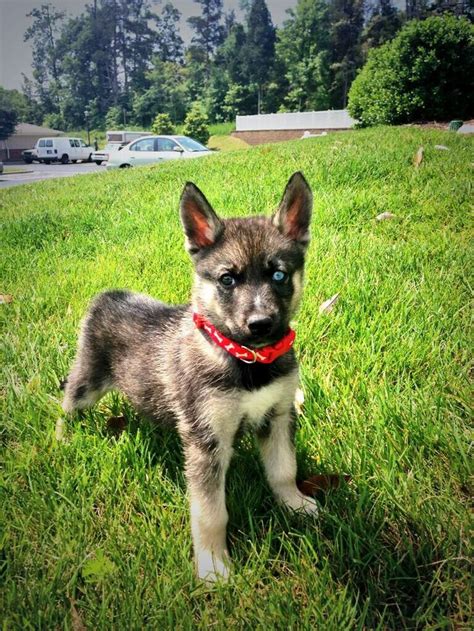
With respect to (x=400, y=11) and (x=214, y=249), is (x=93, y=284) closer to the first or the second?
(x=214, y=249)

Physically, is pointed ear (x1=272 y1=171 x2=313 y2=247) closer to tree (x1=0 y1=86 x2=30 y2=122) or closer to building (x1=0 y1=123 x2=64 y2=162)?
tree (x1=0 y1=86 x2=30 y2=122)

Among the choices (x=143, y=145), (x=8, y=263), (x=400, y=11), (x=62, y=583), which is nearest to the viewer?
(x=62, y=583)

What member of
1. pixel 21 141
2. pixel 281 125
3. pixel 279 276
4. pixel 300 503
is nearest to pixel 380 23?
pixel 281 125

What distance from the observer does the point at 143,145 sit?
15.8 meters

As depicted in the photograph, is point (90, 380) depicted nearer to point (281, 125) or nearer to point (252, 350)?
point (252, 350)

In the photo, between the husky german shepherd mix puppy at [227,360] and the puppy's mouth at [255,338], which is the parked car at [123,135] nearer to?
the husky german shepherd mix puppy at [227,360]

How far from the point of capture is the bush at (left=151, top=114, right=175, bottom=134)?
1170 inches

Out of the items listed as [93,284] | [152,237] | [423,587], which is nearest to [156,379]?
[423,587]

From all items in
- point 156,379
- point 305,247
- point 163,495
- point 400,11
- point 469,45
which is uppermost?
point 400,11

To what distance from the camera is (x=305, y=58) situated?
36.5 m

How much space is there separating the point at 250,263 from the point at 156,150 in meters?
14.8

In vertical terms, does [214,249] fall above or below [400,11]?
below

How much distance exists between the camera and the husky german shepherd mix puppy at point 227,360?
1767mm

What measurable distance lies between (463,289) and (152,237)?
3104 millimetres
